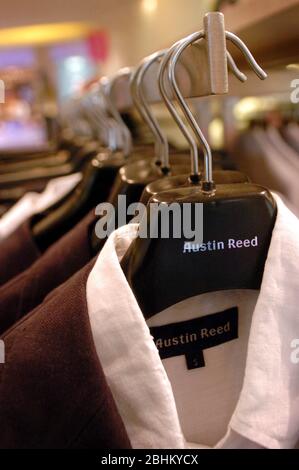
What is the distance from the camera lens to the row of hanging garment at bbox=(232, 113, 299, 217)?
0.82 metres

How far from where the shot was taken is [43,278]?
1.75 feet

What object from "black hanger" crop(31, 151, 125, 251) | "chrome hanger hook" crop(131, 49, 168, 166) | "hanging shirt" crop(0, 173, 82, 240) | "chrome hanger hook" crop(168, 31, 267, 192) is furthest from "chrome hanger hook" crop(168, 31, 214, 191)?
"hanging shirt" crop(0, 173, 82, 240)

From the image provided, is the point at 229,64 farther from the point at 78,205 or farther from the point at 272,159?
the point at 272,159

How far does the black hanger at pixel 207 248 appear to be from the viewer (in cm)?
40

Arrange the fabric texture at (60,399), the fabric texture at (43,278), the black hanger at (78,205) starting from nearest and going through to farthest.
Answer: the fabric texture at (60,399)
the fabric texture at (43,278)
the black hanger at (78,205)

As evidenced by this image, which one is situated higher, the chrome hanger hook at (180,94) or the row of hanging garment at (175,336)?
the chrome hanger hook at (180,94)

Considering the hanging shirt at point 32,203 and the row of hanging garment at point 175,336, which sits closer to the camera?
the row of hanging garment at point 175,336

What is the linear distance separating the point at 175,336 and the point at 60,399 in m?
0.15

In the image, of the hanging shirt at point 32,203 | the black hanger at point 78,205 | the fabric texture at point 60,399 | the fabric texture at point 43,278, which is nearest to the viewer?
the fabric texture at point 60,399

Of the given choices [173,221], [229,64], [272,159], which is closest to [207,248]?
[173,221]

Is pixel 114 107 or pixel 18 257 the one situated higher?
pixel 114 107

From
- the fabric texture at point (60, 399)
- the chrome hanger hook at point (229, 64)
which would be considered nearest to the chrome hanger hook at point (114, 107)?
the chrome hanger hook at point (229, 64)

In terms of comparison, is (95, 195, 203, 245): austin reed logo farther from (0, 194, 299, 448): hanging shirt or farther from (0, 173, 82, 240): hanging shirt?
(0, 173, 82, 240): hanging shirt

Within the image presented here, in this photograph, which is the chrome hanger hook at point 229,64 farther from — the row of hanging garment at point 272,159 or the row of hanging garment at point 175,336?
the row of hanging garment at point 272,159
